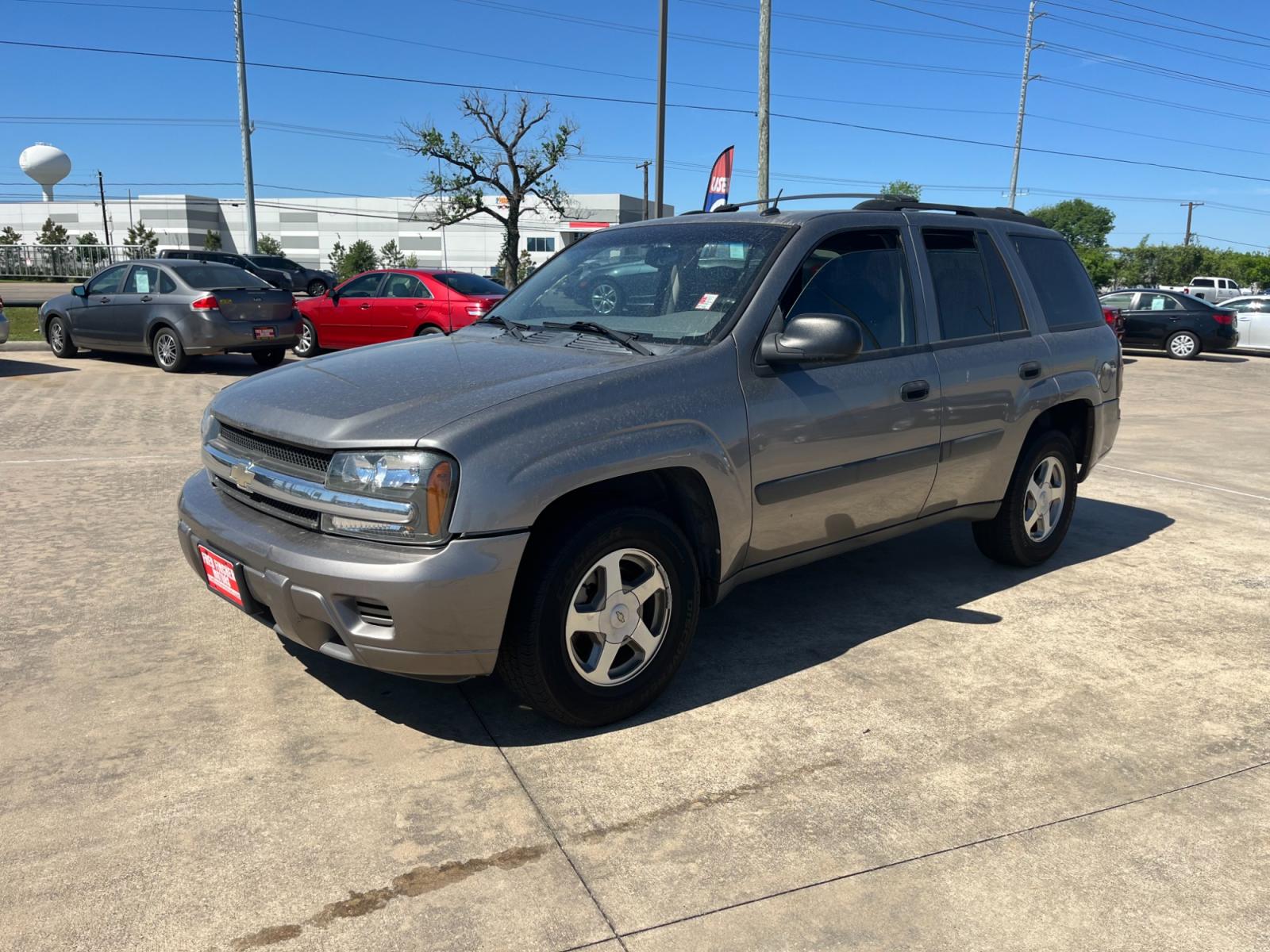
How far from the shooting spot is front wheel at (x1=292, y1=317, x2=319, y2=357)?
15.5m

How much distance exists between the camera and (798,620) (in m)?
4.55

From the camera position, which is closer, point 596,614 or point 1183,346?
point 596,614

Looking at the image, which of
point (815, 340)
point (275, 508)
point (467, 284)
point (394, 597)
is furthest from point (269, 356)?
point (394, 597)

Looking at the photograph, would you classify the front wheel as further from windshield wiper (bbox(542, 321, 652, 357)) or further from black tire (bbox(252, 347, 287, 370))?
windshield wiper (bbox(542, 321, 652, 357))

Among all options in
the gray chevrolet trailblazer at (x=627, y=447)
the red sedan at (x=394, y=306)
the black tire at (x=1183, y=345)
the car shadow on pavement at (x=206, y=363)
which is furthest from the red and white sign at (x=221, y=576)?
the black tire at (x=1183, y=345)

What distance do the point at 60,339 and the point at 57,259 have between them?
156ft

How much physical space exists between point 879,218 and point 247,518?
114 inches

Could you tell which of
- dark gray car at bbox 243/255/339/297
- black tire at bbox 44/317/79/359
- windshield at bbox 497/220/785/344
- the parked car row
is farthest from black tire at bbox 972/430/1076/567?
dark gray car at bbox 243/255/339/297

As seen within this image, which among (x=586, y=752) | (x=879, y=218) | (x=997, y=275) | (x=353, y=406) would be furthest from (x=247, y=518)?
(x=997, y=275)

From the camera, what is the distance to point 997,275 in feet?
16.2

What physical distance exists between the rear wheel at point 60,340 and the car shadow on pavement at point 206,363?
0.26 meters

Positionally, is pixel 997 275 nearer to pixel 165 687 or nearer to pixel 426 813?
pixel 426 813

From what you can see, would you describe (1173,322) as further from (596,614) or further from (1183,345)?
(596,614)

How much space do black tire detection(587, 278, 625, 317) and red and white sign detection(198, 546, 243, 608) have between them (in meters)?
1.74
